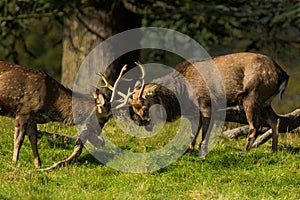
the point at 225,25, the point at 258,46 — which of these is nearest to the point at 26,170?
the point at 225,25

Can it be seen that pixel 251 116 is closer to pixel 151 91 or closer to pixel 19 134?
pixel 151 91

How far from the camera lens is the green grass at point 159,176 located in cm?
836

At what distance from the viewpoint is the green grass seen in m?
8.36

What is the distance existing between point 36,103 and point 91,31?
5.69 m

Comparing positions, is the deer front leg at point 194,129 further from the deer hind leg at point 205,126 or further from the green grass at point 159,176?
the green grass at point 159,176

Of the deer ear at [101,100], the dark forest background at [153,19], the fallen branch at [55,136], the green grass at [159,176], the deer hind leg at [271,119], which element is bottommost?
the fallen branch at [55,136]

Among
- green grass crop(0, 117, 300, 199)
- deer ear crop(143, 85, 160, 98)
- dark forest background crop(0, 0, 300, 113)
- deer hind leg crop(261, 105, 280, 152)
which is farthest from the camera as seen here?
dark forest background crop(0, 0, 300, 113)

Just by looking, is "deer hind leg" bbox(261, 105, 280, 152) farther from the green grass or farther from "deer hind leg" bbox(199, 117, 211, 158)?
"deer hind leg" bbox(199, 117, 211, 158)

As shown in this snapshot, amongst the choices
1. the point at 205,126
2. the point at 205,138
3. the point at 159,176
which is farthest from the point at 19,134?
the point at 205,126

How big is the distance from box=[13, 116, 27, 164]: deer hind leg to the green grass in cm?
17

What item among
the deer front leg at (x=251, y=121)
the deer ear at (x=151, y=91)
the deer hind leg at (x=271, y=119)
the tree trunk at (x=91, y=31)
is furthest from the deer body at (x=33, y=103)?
the tree trunk at (x=91, y=31)

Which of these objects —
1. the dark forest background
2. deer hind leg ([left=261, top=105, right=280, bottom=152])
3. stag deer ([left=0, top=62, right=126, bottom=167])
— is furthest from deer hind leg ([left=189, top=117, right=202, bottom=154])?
the dark forest background

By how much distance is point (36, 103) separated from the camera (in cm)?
1049

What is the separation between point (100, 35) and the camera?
15.9 metres
